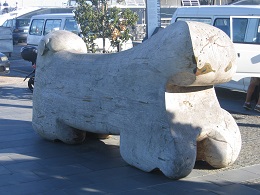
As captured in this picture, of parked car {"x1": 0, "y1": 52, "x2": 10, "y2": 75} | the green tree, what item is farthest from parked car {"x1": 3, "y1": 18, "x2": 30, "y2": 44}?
the green tree

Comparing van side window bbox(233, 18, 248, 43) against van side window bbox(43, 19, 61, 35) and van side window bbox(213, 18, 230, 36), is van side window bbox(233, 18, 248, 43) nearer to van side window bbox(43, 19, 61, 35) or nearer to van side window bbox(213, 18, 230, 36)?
van side window bbox(213, 18, 230, 36)

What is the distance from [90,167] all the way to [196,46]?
7.18 ft

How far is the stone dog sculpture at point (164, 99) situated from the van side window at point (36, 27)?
1295 centimetres

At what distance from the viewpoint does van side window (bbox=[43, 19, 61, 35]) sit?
18828 millimetres

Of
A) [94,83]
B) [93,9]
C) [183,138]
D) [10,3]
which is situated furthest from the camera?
[10,3]

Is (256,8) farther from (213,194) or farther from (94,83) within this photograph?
(213,194)

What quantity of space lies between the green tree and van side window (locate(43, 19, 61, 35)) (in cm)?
703

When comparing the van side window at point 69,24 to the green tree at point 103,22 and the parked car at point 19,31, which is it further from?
the parked car at point 19,31

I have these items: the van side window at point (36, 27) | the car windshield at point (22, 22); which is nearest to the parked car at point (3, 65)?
the van side window at point (36, 27)

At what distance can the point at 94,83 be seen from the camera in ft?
23.3

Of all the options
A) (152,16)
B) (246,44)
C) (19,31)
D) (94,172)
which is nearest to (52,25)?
(246,44)

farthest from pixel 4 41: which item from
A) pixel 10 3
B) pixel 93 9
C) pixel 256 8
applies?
pixel 10 3

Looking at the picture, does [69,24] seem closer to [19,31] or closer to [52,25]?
[52,25]

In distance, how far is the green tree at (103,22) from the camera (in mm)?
11607
